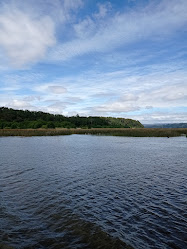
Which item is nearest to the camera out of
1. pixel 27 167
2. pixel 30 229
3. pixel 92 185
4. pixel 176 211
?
pixel 30 229

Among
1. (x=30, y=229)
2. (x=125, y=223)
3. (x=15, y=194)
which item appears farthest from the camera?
(x=15, y=194)

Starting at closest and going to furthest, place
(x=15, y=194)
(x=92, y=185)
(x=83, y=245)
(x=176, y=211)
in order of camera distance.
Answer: (x=83, y=245) → (x=176, y=211) → (x=15, y=194) → (x=92, y=185)

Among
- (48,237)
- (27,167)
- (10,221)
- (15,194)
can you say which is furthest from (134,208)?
(27,167)

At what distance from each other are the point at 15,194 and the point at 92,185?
538cm

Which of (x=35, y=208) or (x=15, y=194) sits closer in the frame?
(x=35, y=208)

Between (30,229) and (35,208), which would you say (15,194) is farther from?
(30,229)

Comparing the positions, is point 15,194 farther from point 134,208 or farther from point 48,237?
point 134,208

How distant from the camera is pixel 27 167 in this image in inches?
830

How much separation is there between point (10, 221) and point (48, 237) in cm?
243

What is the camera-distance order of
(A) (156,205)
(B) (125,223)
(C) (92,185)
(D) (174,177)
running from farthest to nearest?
(D) (174,177), (C) (92,185), (A) (156,205), (B) (125,223)

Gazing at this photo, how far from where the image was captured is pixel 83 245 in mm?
7508

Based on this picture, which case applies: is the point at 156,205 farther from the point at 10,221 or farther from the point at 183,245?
the point at 10,221

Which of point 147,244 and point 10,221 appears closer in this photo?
point 147,244

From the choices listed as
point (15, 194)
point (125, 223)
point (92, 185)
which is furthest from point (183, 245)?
point (15, 194)
